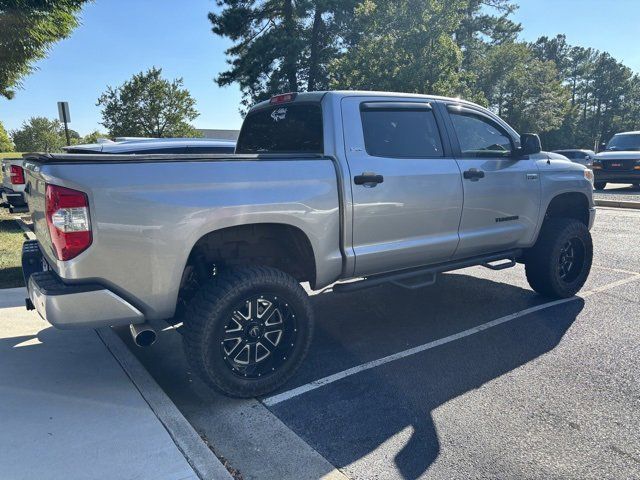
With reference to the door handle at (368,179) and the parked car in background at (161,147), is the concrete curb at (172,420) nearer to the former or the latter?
the door handle at (368,179)

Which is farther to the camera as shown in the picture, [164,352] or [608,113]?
[608,113]

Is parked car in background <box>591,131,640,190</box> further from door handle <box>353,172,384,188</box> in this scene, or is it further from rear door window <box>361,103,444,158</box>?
door handle <box>353,172,384,188</box>

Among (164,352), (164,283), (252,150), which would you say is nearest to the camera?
(164,283)

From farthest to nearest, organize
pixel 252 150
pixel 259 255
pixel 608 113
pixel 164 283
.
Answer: pixel 608 113
pixel 252 150
pixel 259 255
pixel 164 283

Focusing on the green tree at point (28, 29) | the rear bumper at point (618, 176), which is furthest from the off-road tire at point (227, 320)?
the rear bumper at point (618, 176)

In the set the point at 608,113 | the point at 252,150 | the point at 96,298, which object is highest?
the point at 608,113

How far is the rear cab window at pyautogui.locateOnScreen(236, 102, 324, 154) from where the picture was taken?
→ 3949 mm

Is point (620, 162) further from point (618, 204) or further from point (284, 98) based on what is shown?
point (284, 98)

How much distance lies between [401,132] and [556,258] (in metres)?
2.34

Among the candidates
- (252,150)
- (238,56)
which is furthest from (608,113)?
(252,150)

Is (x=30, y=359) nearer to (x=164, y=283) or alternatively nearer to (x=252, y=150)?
(x=164, y=283)

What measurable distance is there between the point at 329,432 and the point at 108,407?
1.41m

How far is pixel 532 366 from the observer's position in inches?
148

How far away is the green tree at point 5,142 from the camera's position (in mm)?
51469
